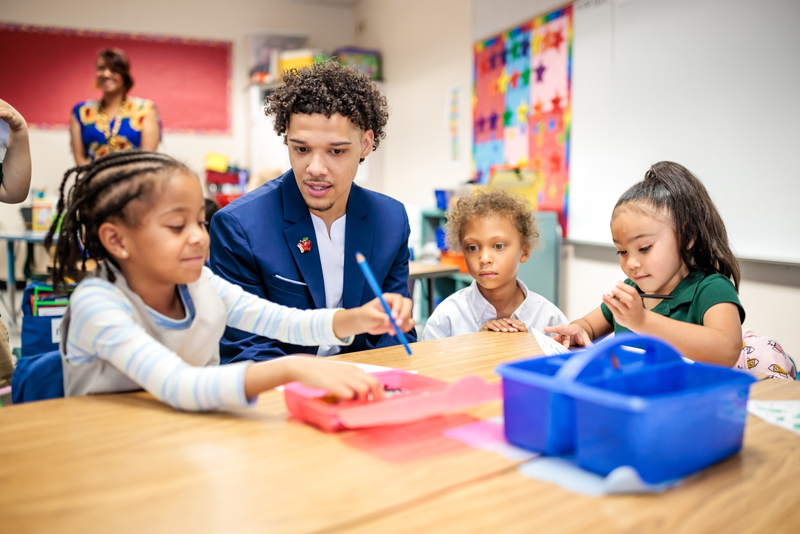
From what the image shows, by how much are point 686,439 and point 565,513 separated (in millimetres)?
177

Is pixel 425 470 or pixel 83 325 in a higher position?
pixel 83 325

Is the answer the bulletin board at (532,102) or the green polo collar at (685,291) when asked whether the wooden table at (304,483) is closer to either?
the green polo collar at (685,291)

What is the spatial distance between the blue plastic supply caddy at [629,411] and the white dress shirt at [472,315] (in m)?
1.01

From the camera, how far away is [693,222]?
4.97 feet

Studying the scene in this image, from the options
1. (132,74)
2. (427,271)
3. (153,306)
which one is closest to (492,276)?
(153,306)

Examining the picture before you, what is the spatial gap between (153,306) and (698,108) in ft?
8.95

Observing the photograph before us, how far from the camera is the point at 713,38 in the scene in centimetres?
280

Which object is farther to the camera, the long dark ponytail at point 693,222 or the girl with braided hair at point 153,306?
the long dark ponytail at point 693,222

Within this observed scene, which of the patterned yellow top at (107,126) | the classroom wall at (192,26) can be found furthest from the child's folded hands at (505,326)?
the classroom wall at (192,26)

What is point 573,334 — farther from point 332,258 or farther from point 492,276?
point 332,258

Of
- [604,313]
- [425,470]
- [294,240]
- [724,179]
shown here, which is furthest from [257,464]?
[724,179]

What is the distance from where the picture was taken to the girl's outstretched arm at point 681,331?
1220 millimetres

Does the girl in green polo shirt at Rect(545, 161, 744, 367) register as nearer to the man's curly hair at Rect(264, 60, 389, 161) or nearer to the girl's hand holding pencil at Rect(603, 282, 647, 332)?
the girl's hand holding pencil at Rect(603, 282, 647, 332)

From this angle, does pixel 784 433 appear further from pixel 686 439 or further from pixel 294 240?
pixel 294 240
